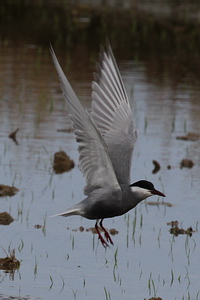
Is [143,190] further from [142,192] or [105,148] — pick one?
[105,148]

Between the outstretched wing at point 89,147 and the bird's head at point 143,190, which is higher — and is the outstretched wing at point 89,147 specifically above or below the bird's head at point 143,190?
above

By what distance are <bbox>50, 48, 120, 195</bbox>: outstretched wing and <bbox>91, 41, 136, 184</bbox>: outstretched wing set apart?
0.44 meters

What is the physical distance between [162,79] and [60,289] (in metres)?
12.5

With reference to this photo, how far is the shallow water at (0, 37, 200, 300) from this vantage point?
7.73m

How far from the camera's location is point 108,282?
777cm

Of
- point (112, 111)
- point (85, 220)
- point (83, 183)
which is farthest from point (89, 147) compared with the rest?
point (83, 183)

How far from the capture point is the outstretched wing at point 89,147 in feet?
22.5

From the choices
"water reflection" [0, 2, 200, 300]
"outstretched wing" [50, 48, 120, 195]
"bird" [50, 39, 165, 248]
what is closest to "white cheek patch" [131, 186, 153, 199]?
"bird" [50, 39, 165, 248]

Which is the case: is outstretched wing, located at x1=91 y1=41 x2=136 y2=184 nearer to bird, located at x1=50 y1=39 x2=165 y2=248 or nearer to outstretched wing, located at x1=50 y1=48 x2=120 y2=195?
bird, located at x1=50 y1=39 x2=165 y2=248

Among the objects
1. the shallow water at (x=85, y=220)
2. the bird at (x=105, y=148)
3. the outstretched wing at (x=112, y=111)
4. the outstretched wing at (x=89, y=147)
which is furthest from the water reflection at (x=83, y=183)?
the outstretched wing at (x=112, y=111)

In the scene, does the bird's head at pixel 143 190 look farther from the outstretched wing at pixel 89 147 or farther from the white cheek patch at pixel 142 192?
the outstretched wing at pixel 89 147

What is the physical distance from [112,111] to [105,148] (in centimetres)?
136

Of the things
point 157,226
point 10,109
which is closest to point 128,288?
point 157,226

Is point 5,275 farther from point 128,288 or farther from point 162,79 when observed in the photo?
point 162,79
